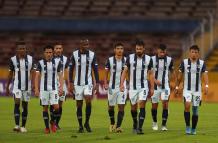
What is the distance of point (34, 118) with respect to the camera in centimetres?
2539

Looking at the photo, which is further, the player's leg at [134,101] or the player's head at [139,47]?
the player's leg at [134,101]

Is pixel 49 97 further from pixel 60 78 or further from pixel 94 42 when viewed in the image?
pixel 94 42

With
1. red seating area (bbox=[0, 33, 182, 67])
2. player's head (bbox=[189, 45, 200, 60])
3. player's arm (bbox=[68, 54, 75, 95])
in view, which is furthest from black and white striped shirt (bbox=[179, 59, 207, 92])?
red seating area (bbox=[0, 33, 182, 67])

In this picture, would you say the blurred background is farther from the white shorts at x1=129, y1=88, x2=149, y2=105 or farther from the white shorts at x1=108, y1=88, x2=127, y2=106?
the white shorts at x1=129, y1=88, x2=149, y2=105

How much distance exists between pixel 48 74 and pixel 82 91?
0.89m

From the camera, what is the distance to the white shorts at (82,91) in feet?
65.6

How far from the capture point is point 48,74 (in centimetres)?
1989

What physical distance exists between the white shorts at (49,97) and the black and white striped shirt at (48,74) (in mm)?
92

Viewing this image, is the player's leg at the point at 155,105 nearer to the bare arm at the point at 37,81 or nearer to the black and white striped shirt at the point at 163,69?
the black and white striped shirt at the point at 163,69

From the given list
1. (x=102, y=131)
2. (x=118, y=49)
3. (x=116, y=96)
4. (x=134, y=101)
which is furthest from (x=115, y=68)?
(x=102, y=131)

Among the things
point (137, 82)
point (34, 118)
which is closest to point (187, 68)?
point (137, 82)

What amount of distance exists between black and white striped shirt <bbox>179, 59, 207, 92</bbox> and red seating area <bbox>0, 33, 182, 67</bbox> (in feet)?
80.6

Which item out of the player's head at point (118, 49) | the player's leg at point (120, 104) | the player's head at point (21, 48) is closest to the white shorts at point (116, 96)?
the player's leg at point (120, 104)

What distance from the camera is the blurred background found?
45.7m
